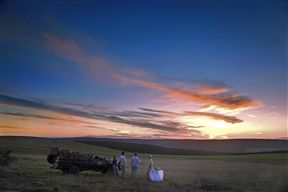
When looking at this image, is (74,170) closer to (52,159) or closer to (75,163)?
(75,163)

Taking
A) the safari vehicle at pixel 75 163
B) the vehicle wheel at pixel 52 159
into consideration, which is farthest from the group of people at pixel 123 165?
the vehicle wheel at pixel 52 159

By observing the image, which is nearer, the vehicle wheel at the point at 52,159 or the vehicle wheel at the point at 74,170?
the vehicle wheel at the point at 74,170

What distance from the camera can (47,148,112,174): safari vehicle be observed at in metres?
25.5

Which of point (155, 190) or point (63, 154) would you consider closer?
point (155, 190)

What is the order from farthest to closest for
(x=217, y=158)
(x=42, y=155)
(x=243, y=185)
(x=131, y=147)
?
1. (x=217, y=158)
2. (x=42, y=155)
3. (x=131, y=147)
4. (x=243, y=185)

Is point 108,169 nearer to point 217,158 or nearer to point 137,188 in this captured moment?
point 137,188

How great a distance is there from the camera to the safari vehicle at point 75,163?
2555 centimetres

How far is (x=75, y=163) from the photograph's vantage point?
25.7 meters

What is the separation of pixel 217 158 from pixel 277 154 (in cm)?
702

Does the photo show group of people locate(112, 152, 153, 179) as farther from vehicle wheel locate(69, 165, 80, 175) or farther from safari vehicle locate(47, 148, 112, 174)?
vehicle wheel locate(69, 165, 80, 175)

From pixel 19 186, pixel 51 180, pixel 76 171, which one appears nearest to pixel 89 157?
pixel 76 171

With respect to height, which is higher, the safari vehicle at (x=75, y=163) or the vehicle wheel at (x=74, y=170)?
the safari vehicle at (x=75, y=163)

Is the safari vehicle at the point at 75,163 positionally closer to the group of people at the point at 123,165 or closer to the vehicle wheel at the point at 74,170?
the vehicle wheel at the point at 74,170

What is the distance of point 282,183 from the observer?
21.4m
